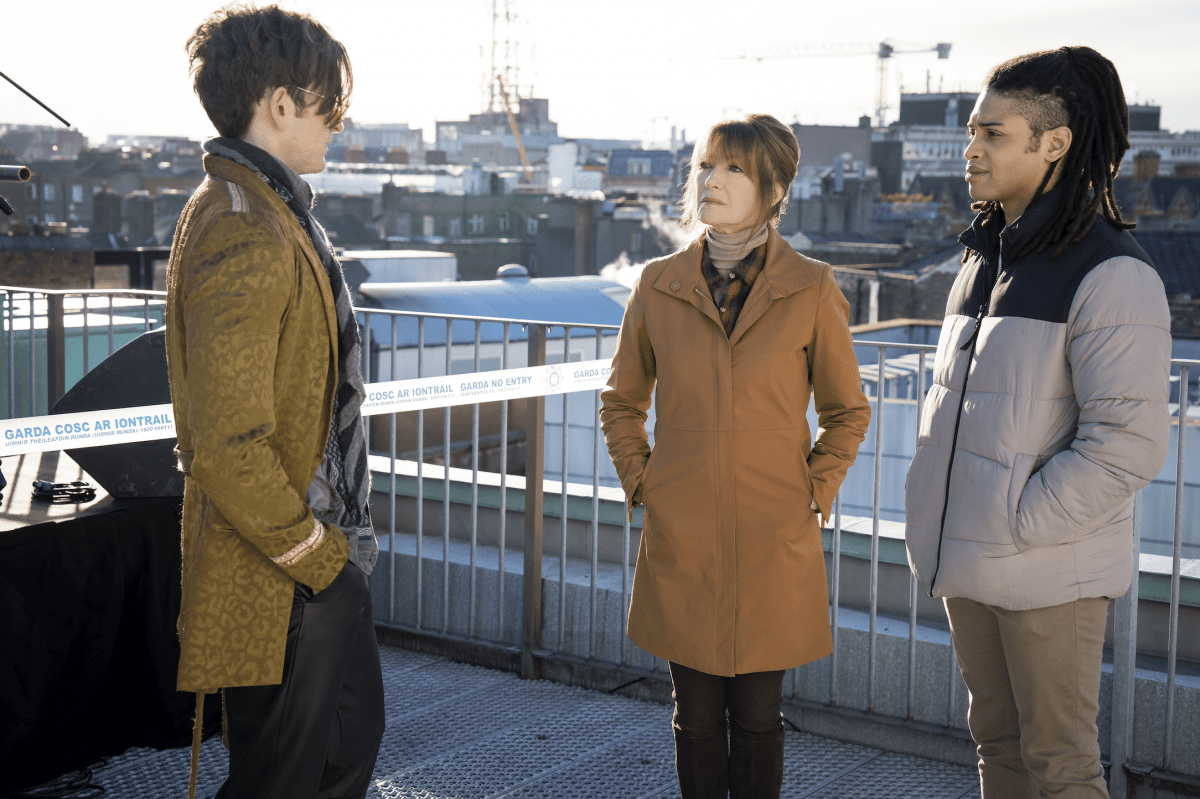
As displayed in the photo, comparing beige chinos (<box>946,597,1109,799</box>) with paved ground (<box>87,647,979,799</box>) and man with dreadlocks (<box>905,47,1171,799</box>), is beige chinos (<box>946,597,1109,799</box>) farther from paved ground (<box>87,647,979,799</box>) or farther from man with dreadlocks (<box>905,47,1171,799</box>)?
paved ground (<box>87,647,979,799</box>)

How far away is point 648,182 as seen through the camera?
8212cm

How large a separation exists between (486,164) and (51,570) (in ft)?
391

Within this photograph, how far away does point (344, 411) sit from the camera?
2066mm

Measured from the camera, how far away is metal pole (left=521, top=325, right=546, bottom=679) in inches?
171

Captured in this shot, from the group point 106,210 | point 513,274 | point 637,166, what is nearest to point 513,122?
point 637,166

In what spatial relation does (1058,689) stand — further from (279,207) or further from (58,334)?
(58,334)

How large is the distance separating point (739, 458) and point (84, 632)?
2.01m

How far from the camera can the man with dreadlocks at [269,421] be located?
1.83 meters

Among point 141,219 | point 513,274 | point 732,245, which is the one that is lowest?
point 513,274

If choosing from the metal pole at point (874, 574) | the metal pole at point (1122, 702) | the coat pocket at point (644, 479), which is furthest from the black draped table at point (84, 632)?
the metal pole at point (1122, 702)

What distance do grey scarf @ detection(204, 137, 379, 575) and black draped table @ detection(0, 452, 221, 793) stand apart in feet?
4.98

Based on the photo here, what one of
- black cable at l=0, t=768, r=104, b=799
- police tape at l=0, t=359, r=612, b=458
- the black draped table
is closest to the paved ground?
black cable at l=0, t=768, r=104, b=799

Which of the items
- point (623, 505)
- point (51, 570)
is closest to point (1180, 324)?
point (623, 505)

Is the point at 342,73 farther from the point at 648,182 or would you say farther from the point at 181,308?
the point at 648,182
